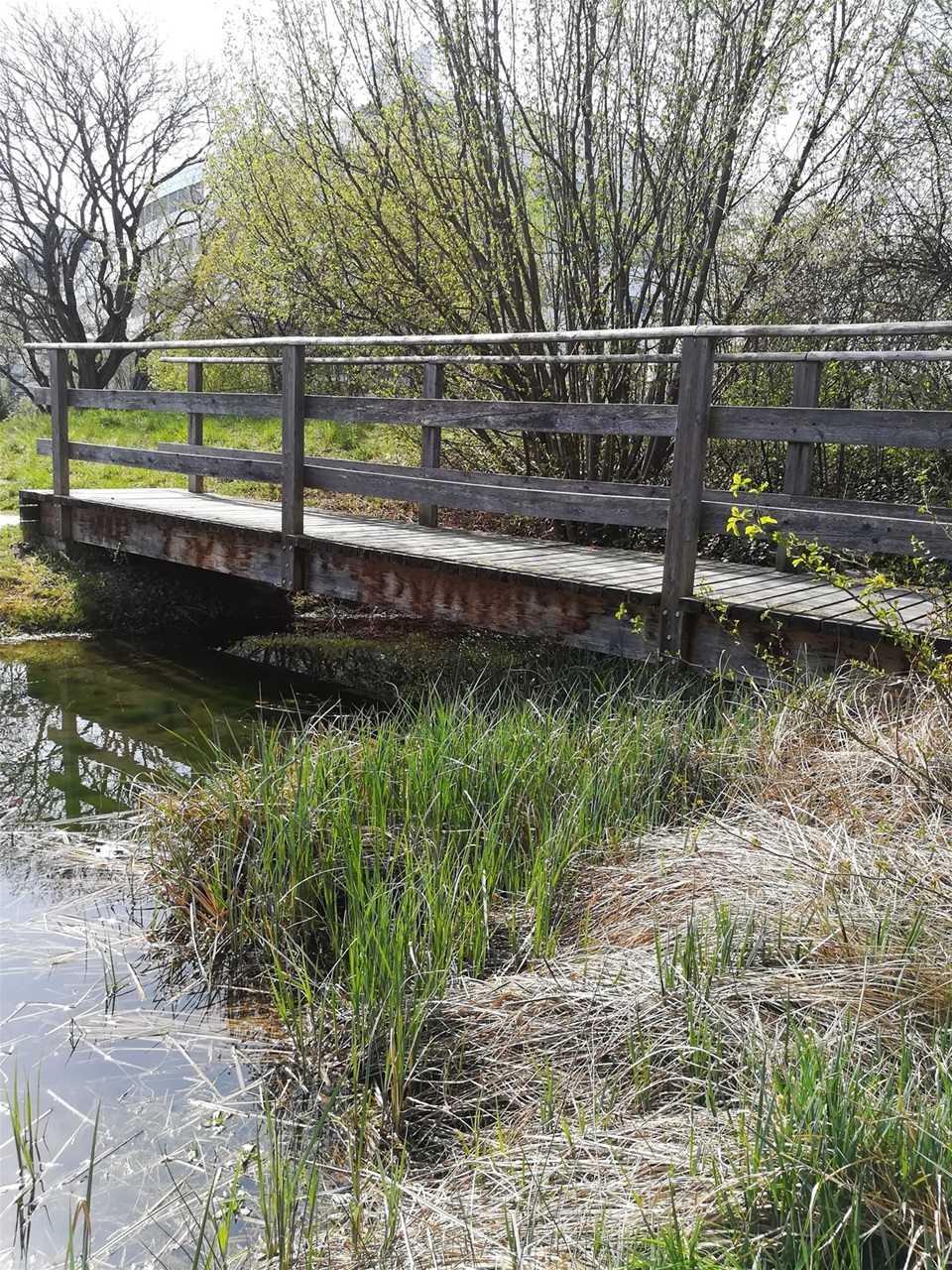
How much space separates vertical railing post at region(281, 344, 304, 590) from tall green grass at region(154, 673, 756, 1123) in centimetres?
282

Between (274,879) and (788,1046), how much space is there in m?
1.88

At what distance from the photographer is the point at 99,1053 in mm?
3139

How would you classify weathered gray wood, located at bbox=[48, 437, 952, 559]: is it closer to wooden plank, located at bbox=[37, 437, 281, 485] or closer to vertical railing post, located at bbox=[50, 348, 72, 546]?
wooden plank, located at bbox=[37, 437, 281, 485]

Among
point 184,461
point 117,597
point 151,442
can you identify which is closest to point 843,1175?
point 184,461

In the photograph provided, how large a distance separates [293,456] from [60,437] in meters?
3.75

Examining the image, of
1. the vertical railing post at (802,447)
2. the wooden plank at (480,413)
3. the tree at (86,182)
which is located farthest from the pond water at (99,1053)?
the tree at (86,182)

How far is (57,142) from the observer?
19734 millimetres

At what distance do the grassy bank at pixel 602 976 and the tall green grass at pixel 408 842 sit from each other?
0.05ft

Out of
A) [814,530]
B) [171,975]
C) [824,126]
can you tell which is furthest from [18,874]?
[824,126]

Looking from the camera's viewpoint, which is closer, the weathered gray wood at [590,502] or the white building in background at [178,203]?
the weathered gray wood at [590,502]

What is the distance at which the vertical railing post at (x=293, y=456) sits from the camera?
23.5 feet

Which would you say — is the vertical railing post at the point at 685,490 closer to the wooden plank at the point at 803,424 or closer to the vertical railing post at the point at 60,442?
the wooden plank at the point at 803,424

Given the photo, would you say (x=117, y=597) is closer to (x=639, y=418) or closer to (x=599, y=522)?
(x=599, y=522)

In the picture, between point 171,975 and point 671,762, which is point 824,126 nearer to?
point 671,762
